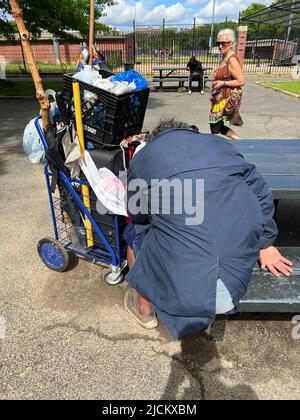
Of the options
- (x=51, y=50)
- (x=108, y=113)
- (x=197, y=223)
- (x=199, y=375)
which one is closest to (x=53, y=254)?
(x=108, y=113)

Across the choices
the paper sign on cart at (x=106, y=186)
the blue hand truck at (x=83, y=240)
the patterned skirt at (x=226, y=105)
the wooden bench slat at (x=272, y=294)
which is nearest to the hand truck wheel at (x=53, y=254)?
the blue hand truck at (x=83, y=240)

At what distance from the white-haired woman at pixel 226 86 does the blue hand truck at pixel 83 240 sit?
267 cm

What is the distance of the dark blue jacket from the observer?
5.04 ft

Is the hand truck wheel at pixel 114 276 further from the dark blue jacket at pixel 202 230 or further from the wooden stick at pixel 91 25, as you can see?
the wooden stick at pixel 91 25

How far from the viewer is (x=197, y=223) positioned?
1.56 metres

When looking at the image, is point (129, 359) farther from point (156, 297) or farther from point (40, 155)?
point (40, 155)

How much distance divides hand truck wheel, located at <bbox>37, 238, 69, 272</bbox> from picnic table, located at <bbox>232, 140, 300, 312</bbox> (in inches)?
57.4

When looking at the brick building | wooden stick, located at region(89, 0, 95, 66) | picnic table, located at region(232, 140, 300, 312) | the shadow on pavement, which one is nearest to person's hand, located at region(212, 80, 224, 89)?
picnic table, located at region(232, 140, 300, 312)

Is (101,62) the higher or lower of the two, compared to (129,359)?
higher

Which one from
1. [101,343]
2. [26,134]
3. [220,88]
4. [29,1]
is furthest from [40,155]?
[29,1]

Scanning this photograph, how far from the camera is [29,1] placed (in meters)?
11.3

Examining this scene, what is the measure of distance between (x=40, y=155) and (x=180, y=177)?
1528mm

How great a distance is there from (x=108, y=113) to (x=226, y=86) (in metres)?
2.74

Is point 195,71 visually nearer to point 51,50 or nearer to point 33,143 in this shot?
point 33,143
